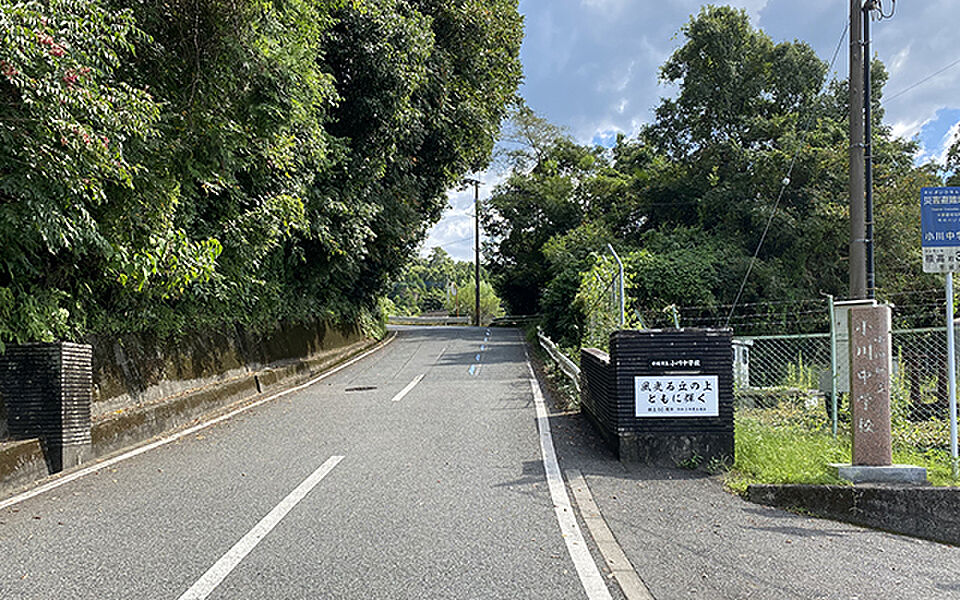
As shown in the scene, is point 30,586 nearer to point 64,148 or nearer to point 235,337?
point 64,148

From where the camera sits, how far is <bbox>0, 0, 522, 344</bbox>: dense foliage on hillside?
219 inches

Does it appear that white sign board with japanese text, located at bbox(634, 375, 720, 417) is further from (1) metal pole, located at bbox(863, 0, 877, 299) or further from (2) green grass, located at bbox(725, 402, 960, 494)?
(1) metal pole, located at bbox(863, 0, 877, 299)

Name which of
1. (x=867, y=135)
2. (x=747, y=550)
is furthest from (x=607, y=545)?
(x=867, y=135)

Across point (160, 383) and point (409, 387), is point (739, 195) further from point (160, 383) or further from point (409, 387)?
point (160, 383)

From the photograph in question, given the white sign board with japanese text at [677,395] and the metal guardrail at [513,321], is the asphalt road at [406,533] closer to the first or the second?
the white sign board with japanese text at [677,395]

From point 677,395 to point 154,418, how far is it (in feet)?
22.8

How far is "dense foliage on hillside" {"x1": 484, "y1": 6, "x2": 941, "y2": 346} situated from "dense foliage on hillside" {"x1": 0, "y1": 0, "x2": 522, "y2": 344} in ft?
22.5

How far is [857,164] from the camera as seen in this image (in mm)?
11453

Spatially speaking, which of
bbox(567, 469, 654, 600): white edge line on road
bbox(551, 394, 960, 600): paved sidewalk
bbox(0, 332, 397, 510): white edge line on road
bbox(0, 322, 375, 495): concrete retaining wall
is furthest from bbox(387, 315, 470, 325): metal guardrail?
bbox(551, 394, 960, 600): paved sidewalk

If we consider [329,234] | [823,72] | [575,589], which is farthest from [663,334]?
[823,72]

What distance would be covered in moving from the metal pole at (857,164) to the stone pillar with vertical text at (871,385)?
19.2ft

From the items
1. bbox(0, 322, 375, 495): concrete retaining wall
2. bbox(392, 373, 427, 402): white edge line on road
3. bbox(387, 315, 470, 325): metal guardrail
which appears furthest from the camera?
bbox(387, 315, 470, 325): metal guardrail

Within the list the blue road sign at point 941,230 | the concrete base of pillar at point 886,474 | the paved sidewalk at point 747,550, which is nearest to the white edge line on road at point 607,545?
the paved sidewalk at point 747,550

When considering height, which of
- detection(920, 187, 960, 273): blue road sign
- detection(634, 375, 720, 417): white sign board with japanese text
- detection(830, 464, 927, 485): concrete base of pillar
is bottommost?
detection(830, 464, 927, 485): concrete base of pillar
